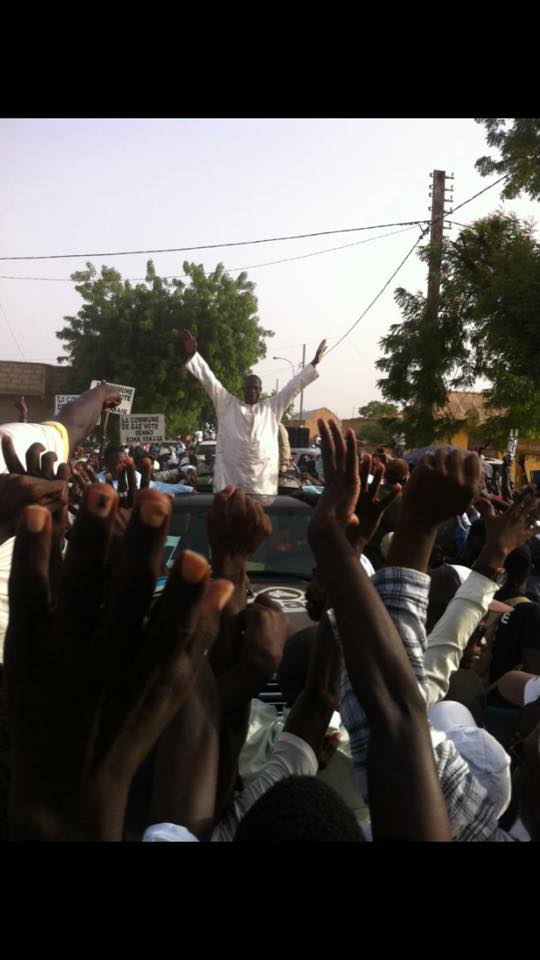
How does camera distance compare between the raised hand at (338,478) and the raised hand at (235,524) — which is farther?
the raised hand at (235,524)

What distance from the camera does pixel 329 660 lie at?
192 centimetres

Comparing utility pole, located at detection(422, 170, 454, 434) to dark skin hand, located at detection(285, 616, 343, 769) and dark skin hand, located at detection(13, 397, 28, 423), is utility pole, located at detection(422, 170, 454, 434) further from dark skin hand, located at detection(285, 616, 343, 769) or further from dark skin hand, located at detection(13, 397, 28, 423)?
dark skin hand, located at detection(285, 616, 343, 769)

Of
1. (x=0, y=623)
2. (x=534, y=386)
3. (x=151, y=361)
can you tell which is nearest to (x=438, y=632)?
(x=0, y=623)

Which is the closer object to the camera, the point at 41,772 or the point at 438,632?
the point at 41,772

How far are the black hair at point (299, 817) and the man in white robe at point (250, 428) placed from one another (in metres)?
4.90

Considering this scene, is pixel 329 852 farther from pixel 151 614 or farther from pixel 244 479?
pixel 244 479

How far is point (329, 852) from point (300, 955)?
133mm

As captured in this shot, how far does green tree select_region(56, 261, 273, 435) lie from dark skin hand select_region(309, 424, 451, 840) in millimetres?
31353

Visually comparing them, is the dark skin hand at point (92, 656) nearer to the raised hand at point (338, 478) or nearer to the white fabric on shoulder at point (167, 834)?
the white fabric on shoulder at point (167, 834)

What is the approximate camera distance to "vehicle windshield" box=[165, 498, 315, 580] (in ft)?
16.6

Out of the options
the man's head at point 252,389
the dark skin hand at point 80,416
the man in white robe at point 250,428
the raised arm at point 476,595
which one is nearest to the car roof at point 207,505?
the man in white robe at point 250,428

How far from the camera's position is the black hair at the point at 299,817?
129 centimetres

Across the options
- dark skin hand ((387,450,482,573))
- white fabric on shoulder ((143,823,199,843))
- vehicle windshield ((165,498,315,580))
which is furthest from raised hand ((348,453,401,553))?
vehicle windshield ((165,498,315,580))

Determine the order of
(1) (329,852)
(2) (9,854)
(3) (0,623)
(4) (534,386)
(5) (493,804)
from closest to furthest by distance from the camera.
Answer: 1. (2) (9,854)
2. (1) (329,852)
3. (5) (493,804)
4. (3) (0,623)
5. (4) (534,386)
